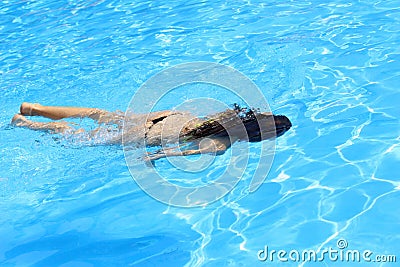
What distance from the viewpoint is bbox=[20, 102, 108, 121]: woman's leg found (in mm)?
5754

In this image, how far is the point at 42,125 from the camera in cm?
577

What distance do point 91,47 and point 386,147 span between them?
15.7 ft

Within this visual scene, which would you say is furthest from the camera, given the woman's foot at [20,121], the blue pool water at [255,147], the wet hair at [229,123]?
the woman's foot at [20,121]

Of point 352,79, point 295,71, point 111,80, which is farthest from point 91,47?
point 352,79

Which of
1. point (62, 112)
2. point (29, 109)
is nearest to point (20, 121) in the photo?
point (29, 109)

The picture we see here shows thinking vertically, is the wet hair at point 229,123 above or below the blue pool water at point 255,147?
above

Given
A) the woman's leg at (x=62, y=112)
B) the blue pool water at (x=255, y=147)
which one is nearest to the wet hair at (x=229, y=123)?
the blue pool water at (x=255, y=147)

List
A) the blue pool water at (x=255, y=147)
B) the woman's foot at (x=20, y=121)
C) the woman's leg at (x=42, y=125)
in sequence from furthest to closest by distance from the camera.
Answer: the woman's foot at (x=20, y=121), the woman's leg at (x=42, y=125), the blue pool water at (x=255, y=147)

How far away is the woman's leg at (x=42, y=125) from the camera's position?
566 cm

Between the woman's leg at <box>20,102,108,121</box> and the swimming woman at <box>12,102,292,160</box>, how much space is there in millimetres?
185

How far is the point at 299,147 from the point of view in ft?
16.7

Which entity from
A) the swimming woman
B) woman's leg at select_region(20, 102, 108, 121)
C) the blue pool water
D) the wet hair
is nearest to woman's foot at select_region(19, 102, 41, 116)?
woman's leg at select_region(20, 102, 108, 121)

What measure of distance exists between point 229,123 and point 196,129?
279 millimetres

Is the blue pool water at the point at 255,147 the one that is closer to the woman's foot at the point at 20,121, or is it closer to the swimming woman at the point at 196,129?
the woman's foot at the point at 20,121
